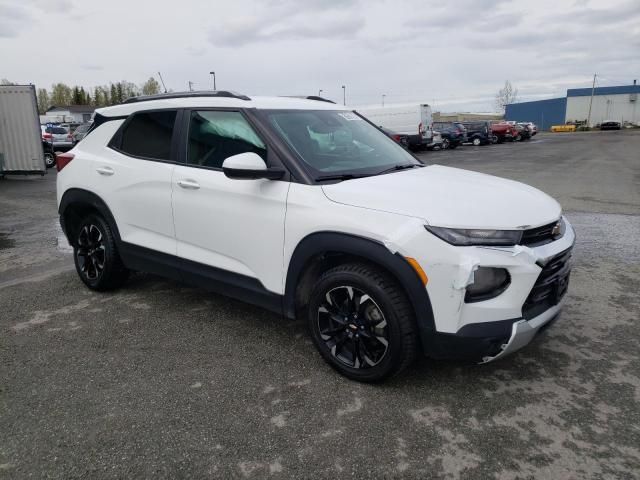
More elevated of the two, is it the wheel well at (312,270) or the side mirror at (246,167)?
the side mirror at (246,167)

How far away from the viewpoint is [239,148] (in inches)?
141

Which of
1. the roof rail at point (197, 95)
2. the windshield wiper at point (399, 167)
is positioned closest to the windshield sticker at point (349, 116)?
the windshield wiper at point (399, 167)

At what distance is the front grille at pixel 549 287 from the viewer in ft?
9.27

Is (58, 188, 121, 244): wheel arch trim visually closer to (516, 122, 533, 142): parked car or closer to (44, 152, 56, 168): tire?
(44, 152, 56, 168): tire

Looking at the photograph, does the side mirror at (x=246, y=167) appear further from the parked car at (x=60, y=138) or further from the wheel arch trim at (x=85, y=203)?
the parked car at (x=60, y=138)

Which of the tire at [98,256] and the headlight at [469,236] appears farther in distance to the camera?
the tire at [98,256]

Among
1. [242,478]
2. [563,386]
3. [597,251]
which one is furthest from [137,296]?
[597,251]

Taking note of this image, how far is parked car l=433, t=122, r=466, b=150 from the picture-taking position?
98.8 ft

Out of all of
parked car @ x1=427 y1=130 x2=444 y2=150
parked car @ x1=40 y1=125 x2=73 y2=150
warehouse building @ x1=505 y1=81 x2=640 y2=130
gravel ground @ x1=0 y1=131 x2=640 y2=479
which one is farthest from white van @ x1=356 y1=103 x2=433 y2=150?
warehouse building @ x1=505 y1=81 x2=640 y2=130

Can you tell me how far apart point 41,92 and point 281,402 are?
14925 cm

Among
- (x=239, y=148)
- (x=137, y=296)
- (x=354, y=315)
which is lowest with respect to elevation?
(x=137, y=296)

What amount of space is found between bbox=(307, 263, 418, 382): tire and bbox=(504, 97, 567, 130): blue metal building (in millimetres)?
93730

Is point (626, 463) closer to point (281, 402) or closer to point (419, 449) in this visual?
Result: point (419, 449)

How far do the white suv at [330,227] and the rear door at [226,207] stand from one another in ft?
0.04
